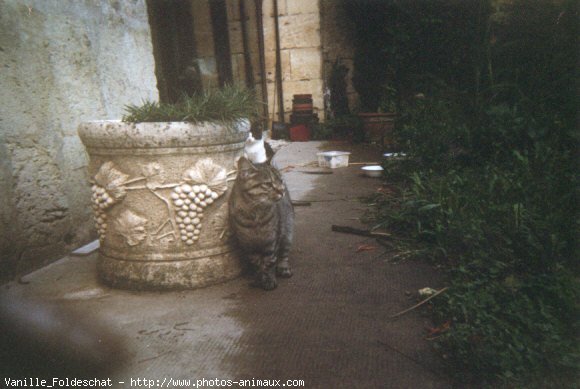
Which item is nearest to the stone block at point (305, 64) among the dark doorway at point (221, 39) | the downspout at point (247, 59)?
the downspout at point (247, 59)

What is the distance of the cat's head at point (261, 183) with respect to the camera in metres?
1.87

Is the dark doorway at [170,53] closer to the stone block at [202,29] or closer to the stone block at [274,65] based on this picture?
the stone block at [202,29]

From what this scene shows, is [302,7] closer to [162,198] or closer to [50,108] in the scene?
[50,108]

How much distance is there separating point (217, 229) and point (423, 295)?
102 cm

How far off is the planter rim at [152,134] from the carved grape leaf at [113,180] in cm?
11

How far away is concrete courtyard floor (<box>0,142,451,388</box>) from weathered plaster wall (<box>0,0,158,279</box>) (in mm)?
236

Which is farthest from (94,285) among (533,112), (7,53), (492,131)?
(533,112)

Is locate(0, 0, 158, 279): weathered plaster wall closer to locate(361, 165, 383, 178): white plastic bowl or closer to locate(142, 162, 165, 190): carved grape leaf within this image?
locate(142, 162, 165, 190): carved grape leaf

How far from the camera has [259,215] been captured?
190 cm

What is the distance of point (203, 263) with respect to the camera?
2.01 m

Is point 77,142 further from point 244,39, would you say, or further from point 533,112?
point 244,39

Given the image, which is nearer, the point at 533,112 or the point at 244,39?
the point at 533,112

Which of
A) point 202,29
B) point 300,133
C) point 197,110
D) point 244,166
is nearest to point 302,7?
point 202,29

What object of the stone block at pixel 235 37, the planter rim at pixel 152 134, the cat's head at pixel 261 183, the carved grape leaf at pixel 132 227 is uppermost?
the stone block at pixel 235 37
